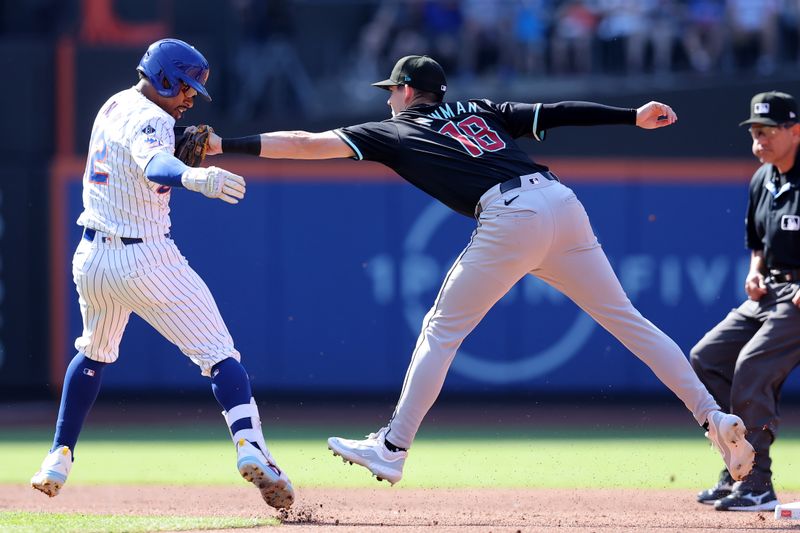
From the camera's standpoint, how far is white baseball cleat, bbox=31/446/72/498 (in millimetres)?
5391

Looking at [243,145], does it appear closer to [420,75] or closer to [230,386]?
[420,75]

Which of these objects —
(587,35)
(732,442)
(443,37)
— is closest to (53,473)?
(732,442)

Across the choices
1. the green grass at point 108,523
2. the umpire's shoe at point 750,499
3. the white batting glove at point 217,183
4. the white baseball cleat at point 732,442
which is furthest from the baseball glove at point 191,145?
the umpire's shoe at point 750,499

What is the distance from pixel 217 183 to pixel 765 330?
9.11ft

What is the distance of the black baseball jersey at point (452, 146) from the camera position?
5.36m

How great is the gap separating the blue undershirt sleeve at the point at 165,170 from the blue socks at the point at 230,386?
0.90 metres

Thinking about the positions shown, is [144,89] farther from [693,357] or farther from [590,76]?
[590,76]

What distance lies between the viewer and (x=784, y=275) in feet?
19.7

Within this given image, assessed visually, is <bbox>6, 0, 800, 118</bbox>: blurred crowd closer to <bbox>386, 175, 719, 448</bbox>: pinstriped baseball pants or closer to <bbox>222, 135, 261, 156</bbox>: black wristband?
<bbox>222, 135, 261, 156</bbox>: black wristband

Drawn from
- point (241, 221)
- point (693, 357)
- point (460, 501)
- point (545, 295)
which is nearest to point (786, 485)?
point (693, 357)

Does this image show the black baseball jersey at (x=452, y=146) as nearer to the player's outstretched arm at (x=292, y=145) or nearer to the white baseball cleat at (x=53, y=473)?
the player's outstretched arm at (x=292, y=145)

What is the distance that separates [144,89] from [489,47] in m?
7.47

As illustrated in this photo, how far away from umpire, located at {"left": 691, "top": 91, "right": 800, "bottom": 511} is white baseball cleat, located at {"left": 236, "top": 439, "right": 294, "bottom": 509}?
82.5 inches

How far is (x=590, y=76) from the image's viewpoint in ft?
40.4
